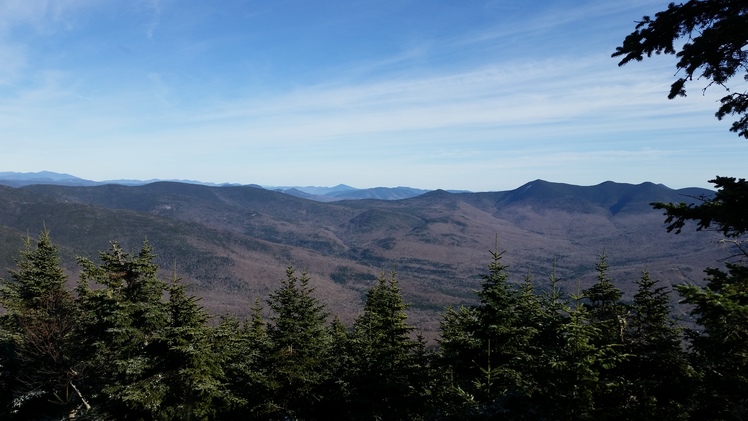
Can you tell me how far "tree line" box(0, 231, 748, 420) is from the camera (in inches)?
394

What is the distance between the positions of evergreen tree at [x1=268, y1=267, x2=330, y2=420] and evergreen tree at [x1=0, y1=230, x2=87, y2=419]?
1065 centimetres

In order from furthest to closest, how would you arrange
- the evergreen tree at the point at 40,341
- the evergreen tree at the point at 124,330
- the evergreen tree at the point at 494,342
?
1. the evergreen tree at the point at 40,341
2. the evergreen tree at the point at 124,330
3. the evergreen tree at the point at 494,342

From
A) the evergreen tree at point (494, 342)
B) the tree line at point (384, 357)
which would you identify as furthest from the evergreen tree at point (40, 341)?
the evergreen tree at point (494, 342)

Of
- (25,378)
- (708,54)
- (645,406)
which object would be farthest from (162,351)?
(708,54)

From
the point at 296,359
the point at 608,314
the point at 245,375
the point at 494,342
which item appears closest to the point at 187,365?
the point at 245,375

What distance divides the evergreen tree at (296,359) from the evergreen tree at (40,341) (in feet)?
34.9

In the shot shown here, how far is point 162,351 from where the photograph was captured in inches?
A: 722

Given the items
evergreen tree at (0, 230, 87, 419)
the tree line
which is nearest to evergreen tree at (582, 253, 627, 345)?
the tree line

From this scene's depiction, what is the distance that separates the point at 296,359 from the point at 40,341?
1526 centimetres

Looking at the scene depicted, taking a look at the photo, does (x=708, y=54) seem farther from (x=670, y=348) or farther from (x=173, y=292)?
(x=173, y=292)

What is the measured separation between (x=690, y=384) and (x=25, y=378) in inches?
1422

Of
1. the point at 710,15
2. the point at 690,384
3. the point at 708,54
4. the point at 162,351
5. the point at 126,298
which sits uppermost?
the point at 710,15

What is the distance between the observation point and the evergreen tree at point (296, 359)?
22.6m

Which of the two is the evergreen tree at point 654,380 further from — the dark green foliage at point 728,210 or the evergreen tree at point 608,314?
the dark green foliage at point 728,210
